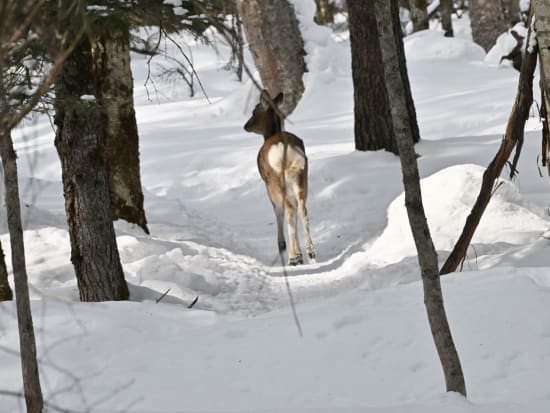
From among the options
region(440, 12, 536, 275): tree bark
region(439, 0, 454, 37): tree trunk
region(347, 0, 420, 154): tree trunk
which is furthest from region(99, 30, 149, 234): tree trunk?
region(439, 0, 454, 37): tree trunk

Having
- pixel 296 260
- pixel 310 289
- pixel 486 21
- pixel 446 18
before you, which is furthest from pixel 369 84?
pixel 446 18

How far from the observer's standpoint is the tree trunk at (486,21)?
22.7 meters

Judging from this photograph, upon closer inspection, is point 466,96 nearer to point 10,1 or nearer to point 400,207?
point 400,207

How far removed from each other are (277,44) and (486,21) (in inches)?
282

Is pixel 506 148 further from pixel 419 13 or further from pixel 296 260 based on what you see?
pixel 419 13

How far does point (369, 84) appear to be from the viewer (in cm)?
1282

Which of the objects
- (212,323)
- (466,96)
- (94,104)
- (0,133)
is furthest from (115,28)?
(466,96)

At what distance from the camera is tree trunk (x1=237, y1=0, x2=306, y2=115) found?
59.1 ft

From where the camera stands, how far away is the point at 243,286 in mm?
8602

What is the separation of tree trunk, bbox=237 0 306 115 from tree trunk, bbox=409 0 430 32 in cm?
742

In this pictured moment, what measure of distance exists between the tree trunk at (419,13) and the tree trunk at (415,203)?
2267 centimetres

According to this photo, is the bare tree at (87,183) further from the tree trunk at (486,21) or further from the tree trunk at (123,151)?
the tree trunk at (486,21)

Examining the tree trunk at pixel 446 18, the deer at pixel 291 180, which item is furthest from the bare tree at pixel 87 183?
the tree trunk at pixel 446 18

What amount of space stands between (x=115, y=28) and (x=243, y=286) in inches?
125
